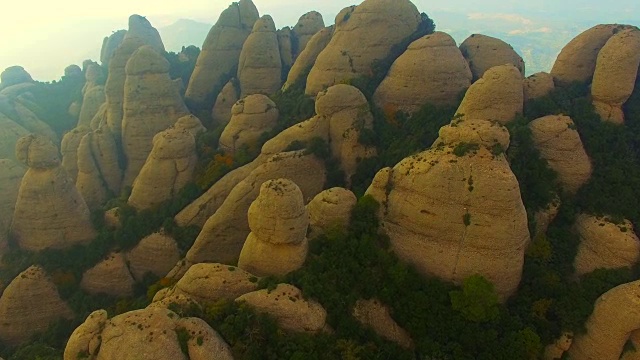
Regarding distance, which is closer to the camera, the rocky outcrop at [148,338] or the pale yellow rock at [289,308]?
the rocky outcrop at [148,338]

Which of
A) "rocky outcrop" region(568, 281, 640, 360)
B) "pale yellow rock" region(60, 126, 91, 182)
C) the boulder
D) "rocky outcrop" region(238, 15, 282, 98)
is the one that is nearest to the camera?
"rocky outcrop" region(568, 281, 640, 360)

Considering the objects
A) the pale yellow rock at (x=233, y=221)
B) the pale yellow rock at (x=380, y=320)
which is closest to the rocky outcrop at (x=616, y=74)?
the pale yellow rock at (x=380, y=320)

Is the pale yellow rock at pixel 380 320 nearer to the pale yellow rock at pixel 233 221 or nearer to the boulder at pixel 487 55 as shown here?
the pale yellow rock at pixel 233 221

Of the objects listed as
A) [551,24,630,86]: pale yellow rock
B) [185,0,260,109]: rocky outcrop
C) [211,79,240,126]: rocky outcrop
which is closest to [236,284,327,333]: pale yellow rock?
[551,24,630,86]: pale yellow rock

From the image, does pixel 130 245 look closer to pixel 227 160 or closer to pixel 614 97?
pixel 227 160

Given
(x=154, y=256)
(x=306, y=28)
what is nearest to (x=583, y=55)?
(x=306, y=28)

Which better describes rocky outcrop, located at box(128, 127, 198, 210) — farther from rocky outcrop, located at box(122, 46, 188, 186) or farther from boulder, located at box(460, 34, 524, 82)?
boulder, located at box(460, 34, 524, 82)

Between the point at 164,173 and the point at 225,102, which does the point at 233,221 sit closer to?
the point at 164,173

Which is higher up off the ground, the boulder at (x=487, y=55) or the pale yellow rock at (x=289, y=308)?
the boulder at (x=487, y=55)
